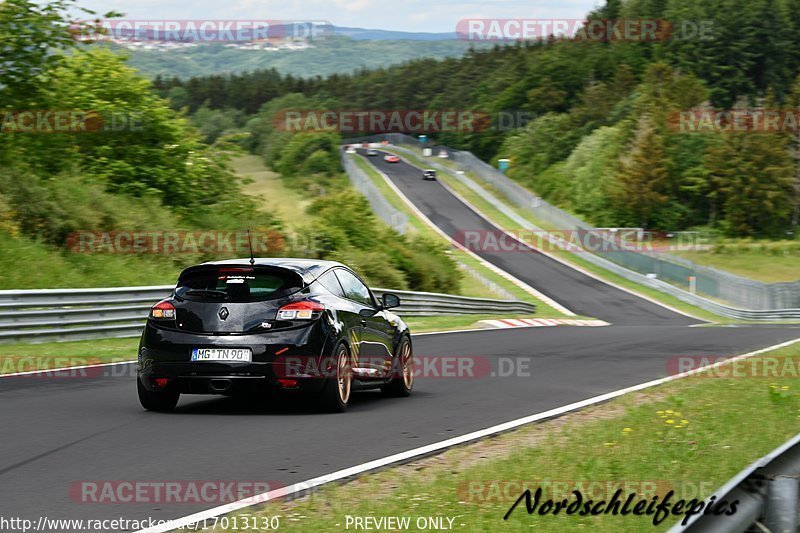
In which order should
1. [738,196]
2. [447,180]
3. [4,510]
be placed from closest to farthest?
[4,510]
[738,196]
[447,180]

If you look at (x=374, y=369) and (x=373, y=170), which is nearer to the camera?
(x=374, y=369)

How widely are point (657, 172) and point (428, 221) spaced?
965 inches

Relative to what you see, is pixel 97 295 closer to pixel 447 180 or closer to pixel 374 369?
pixel 374 369

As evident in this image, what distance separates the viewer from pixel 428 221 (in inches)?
3228

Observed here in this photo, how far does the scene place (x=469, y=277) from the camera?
60.9 metres

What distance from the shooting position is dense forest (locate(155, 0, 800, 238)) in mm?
95875

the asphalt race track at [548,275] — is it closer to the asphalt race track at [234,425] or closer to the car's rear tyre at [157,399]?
the asphalt race track at [234,425]

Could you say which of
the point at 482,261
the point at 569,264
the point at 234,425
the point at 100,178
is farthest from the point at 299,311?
the point at 569,264

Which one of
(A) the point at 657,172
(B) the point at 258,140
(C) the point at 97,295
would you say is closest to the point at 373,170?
(A) the point at 657,172

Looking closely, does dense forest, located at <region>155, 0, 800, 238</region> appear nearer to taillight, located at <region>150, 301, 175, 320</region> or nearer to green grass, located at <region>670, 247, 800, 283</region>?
green grass, located at <region>670, 247, 800, 283</region>

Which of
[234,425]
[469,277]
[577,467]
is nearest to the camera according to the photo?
[577,467]

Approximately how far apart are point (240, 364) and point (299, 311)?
2.34ft

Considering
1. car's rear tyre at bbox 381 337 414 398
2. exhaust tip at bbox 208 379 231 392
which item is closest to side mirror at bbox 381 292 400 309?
car's rear tyre at bbox 381 337 414 398

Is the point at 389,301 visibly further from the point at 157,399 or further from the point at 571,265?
the point at 571,265
